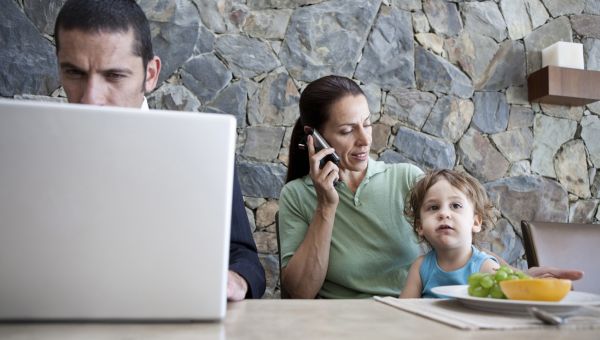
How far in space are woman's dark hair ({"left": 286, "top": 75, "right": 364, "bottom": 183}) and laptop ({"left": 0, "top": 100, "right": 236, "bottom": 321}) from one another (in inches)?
47.1

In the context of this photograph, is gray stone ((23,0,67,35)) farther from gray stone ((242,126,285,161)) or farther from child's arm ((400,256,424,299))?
child's arm ((400,256,424,299))

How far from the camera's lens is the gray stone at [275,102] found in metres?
2.79

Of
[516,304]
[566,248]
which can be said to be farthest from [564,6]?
[516,304]

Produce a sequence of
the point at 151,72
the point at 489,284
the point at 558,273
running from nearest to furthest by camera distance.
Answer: the point at 489,284 < the point at 558,273 < the point at 151,72

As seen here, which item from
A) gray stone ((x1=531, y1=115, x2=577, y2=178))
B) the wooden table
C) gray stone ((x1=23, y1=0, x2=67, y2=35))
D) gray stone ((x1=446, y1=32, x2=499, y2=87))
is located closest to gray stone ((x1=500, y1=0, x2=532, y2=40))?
gray stone ((x1=446, y1=32, x2=499, y2=87))

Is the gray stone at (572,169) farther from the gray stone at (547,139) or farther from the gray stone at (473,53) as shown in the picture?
the gray stone at (473,53)

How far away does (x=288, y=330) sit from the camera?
22.9 inches

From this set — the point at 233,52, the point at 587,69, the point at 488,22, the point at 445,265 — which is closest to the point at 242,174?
the point at 233,52

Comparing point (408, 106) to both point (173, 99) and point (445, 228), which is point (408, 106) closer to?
point (173, 99)

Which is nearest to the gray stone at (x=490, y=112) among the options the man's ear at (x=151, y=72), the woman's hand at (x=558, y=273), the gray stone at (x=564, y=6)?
the gray stone at (x=564, y=6)

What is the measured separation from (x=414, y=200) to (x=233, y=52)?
1.55 metres

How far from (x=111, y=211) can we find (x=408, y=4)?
9.15 ft

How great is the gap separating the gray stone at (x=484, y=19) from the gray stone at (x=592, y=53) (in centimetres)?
54

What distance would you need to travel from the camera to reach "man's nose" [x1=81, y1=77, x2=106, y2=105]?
1.16 meters
